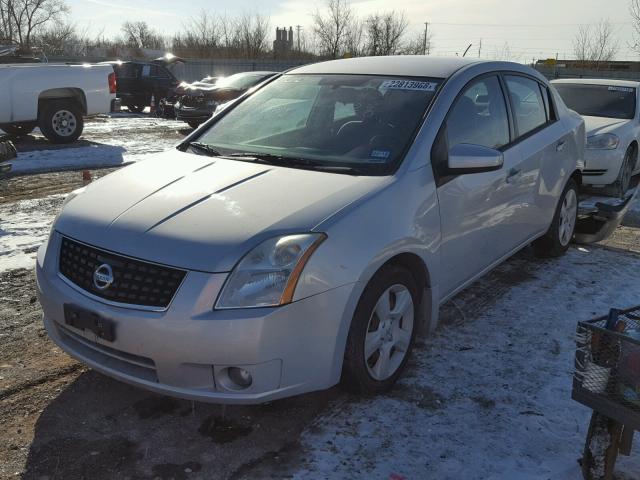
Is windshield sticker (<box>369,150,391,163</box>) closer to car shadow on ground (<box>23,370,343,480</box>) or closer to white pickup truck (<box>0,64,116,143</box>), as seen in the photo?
car shadow on ground (<box>23,370,343,480</box>)

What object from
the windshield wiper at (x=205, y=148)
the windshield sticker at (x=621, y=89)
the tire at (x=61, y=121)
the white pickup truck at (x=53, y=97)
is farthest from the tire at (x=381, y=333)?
the tire at (x=61, y=121)

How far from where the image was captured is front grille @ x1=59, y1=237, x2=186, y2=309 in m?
2.58

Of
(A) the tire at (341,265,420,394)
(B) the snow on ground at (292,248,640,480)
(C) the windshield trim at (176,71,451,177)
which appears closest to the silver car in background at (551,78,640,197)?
(B) the snow on ground at (292,248,640,480)

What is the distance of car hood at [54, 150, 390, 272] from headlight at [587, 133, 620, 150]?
602cm

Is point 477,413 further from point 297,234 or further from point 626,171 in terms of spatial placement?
point 626,171

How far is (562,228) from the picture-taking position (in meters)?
5.45

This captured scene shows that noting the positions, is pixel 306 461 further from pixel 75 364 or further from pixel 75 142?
pixel 75 142

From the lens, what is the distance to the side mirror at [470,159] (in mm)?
3406

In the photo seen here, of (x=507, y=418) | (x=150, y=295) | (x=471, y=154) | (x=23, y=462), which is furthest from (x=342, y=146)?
(x=23, y=462)

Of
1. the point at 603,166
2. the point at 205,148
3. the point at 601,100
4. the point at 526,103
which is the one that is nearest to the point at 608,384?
the point at 205,148

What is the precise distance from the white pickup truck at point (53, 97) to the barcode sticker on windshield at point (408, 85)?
9756 millimetres

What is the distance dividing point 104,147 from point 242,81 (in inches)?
185

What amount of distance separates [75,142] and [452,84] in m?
10.7

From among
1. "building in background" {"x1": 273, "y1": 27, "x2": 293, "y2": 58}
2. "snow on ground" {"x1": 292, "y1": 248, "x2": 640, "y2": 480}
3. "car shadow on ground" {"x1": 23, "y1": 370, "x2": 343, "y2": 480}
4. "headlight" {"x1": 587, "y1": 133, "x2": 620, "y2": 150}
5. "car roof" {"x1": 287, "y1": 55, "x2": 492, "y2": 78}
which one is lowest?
"car shadow on ground" {"x1": 23, "y1": 370, "x2": 343, "y2": 480}
